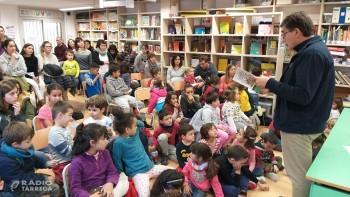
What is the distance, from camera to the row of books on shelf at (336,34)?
14.3 feet

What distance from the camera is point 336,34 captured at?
445cm

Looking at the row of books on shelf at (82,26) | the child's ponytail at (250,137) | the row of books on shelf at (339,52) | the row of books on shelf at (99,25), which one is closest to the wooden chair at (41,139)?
the child's ponytail at (250,137)

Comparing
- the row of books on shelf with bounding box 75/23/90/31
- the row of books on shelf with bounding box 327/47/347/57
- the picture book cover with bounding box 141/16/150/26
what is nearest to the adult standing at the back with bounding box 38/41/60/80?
the picture book cover with bounding box 141/16/150/26

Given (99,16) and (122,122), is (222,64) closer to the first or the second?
(122,122)

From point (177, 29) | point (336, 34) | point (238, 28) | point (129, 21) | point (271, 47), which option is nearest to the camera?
point (336, 34)

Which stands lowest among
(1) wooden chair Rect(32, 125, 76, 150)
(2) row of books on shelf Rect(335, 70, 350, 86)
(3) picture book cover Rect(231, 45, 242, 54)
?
(1) wooden chair Rect(32, 125, 76, 150)

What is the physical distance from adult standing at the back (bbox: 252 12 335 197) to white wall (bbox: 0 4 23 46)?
8046mm

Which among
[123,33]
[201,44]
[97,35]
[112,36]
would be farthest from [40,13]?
[201,44]

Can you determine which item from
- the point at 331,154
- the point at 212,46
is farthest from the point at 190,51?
the point at 331,154

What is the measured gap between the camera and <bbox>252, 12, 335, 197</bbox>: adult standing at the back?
154 cm

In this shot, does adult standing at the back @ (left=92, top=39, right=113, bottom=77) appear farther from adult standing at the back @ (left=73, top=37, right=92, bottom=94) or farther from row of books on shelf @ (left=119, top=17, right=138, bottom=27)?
row of books on shelf @ (left=119, top=17, right=138, bottom=27)

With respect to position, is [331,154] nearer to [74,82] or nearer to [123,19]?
[74,82]

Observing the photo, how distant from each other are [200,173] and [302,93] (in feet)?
3.69

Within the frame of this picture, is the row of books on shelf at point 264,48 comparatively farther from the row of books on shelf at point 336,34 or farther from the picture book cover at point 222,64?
the row of books on shelf at point 336,34
